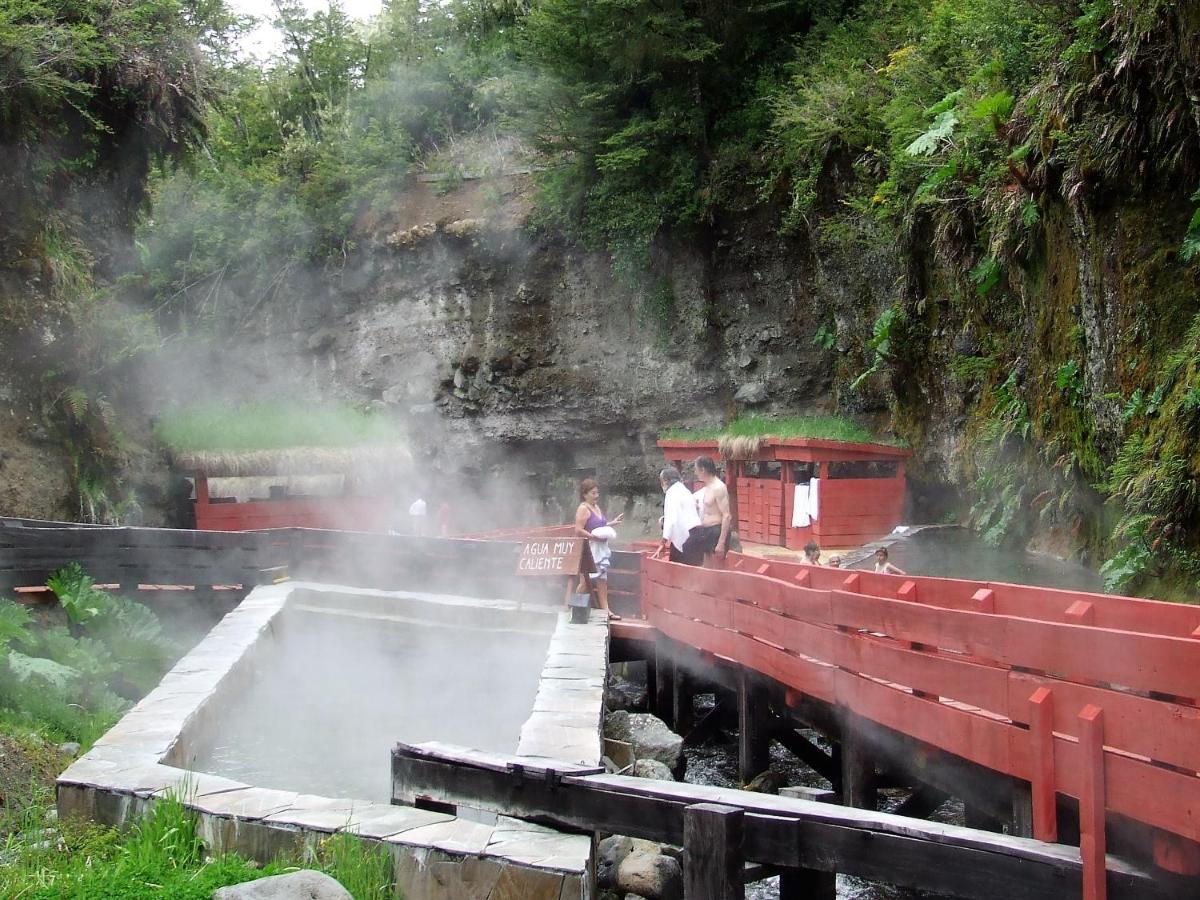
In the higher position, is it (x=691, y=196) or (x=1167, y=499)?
(x=691, y=196)

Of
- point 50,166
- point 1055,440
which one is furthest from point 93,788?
point 50,166

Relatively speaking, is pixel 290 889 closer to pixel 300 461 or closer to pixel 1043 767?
pixel 1043 767

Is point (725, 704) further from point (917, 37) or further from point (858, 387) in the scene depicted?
point (917, 37)

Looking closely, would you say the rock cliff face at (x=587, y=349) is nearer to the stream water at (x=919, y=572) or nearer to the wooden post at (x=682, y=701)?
the stream water at (x=919, y=572)

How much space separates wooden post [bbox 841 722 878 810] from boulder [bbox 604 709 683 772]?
217cm

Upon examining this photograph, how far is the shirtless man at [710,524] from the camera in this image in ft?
36.8

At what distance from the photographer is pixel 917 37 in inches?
854

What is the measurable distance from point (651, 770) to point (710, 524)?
138 inches

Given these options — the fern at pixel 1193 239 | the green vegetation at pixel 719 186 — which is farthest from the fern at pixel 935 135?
the fern at pixel 1193 239

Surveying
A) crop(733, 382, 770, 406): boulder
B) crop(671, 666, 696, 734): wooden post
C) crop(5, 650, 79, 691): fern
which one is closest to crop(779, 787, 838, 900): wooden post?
crop(671, 666, 696, 734): wooden post

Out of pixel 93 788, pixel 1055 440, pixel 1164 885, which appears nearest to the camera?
pixel 1164 885

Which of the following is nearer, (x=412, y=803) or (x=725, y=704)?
(x=412, y=803)

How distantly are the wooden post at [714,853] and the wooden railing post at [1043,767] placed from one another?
1380 millimetres

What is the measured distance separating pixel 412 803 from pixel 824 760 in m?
4.67
